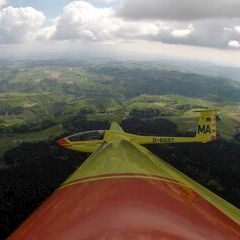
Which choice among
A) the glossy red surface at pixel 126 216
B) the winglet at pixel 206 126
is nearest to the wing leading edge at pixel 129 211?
the glossy red surface at pixel 126 216

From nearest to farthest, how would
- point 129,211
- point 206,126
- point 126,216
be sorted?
point 126,216
point 129,211
point 206,126

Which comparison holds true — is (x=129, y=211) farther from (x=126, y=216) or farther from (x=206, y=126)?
(x=206, y=126)

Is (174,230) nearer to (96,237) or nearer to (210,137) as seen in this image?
(96,237)

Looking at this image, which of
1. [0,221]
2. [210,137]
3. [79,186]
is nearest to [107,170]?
[79,186]

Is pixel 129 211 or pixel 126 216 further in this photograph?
pixel 129 211

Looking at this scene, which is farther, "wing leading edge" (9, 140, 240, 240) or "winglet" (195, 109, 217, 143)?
"winglet" (195, 109, 217, 143)

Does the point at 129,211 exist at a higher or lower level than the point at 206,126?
higher

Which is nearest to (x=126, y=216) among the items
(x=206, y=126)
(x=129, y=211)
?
(x=129, y=211)

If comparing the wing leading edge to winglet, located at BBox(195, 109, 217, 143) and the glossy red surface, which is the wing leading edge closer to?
the glossy red surface

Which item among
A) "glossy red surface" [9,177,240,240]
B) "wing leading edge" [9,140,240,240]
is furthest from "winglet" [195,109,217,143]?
"glossy red surface" [9,177,240,240]
